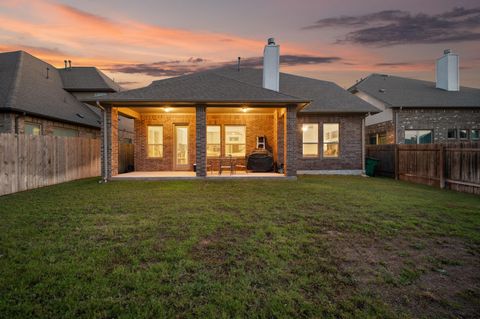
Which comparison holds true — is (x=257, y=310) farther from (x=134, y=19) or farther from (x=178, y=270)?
(x=134, y=19)

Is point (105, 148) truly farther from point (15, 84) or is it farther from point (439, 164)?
point (439, 164)

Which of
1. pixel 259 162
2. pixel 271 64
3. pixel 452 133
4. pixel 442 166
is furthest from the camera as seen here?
pixel 452 133

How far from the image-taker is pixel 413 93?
18766mm

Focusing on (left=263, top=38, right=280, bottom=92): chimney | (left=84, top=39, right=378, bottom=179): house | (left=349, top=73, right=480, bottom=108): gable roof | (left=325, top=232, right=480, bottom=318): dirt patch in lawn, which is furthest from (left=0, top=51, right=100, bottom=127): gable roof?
(left=349, top=73, right=480, bottom=108): gable roof

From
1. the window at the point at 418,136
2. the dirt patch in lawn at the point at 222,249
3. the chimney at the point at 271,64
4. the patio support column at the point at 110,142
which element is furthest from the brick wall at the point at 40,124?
the window at the point at 418,136

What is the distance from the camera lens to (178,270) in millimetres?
3002

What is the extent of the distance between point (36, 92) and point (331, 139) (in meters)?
16.0

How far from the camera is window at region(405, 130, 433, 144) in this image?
17.5 meters

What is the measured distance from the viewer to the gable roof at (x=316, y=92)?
14109mm

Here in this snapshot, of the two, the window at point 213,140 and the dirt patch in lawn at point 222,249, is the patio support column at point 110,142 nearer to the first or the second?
the window at point 213,140

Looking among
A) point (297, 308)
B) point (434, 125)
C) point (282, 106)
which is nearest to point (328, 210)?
point (297, 308)

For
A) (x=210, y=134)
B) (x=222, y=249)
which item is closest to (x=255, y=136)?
(x=210, y=134)

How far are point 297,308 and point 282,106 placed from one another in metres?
10.2

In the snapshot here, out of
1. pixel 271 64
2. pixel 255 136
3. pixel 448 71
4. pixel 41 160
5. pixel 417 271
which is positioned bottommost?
pixel 417 271
